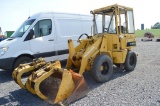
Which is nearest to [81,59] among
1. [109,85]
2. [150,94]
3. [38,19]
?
[109,85]

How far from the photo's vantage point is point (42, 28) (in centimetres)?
814

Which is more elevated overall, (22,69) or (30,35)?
(30,35)

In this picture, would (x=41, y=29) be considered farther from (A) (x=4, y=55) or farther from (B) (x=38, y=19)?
(A) (x=4, y=55)

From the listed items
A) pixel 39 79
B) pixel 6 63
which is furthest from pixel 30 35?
pixel 39 79

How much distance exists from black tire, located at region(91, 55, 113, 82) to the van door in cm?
276

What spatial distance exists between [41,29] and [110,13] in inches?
114

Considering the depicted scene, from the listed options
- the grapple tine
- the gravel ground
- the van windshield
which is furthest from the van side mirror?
the grapple tine

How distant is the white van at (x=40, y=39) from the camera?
7282 millimetres

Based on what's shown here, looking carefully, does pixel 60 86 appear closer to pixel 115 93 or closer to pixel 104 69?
pixel 115 93

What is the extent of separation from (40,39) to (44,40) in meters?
0.20

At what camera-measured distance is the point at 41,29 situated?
809cm

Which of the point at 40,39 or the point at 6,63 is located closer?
the point at 6,63

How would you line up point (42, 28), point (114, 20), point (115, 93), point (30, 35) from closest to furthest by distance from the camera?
point (115, 93) → point (114, 20) → point (30, 35) → point (42, 28)

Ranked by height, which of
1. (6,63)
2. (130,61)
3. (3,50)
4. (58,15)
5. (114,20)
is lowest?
(130,61)
